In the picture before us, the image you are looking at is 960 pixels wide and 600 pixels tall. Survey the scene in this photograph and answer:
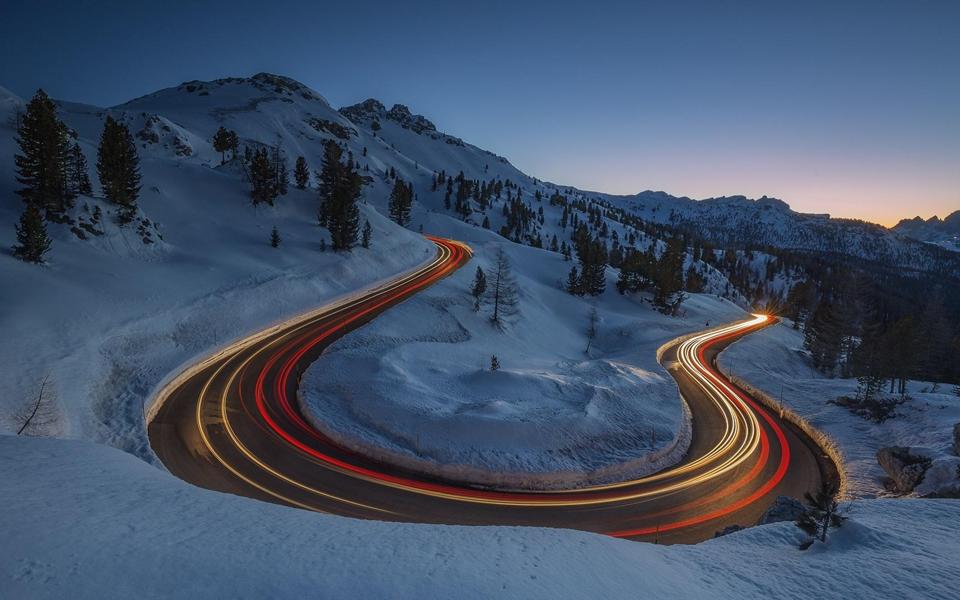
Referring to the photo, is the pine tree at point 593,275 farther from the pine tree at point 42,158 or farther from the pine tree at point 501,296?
the pine tree at point 42,158

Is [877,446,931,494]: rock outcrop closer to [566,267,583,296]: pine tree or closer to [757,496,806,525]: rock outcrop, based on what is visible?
[757,496,806,525]: rock outcrop

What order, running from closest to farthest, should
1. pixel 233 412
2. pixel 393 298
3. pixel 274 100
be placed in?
pixel 233 412 → pixel 393 298 → pixel 274 100

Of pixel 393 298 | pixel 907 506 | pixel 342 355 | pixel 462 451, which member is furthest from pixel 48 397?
pixel 907 506

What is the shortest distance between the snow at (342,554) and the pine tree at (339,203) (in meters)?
43.5

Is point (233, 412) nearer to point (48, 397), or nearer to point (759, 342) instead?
point (48, 397)

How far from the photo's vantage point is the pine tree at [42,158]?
107ft

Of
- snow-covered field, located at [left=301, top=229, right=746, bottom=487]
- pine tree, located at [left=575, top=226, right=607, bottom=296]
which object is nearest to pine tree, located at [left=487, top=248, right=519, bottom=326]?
snow-covered field, located at [left=301, top=229, right=746, bottom=487]

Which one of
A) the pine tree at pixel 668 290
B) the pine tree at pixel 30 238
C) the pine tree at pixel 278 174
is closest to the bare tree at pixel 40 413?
the pine tree at pixel 30 238

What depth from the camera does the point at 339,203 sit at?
52531mm

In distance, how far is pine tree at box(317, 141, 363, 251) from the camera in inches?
2073

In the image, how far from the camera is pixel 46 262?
92.2 feet

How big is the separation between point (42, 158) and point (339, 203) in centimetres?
2632

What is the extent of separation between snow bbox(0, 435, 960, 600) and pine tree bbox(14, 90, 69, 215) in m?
33.4

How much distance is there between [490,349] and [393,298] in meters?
13.7
